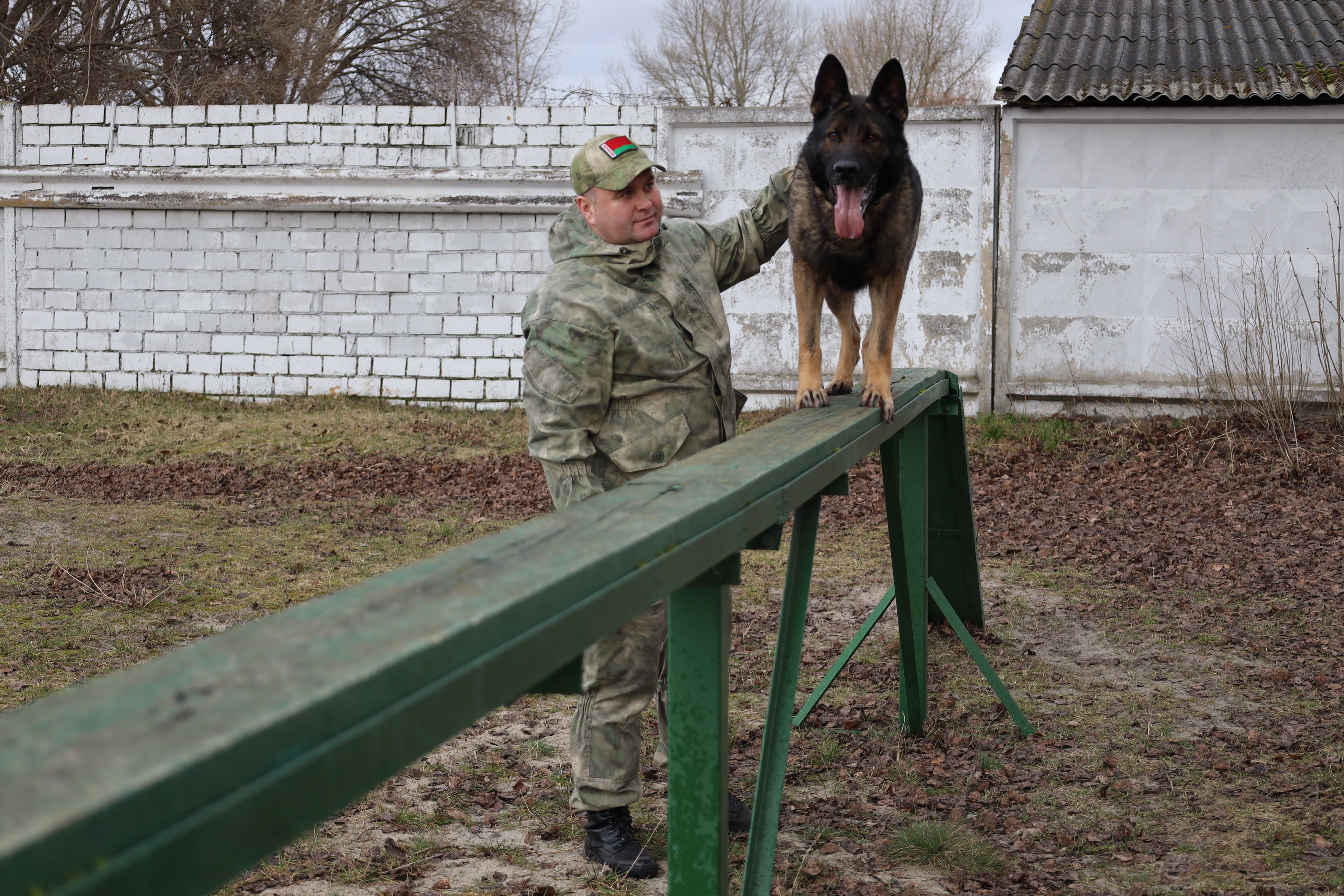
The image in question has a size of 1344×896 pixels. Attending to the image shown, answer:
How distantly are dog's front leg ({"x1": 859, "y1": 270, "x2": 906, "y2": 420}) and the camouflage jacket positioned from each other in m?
0.51

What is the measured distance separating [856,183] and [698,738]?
230 cm

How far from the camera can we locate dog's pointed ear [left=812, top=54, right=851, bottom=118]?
12.4ft

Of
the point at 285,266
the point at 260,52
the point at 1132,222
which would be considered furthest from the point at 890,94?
the point at 260,52

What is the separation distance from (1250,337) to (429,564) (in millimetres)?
10828

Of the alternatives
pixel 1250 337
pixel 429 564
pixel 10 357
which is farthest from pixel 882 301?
pixel 10 357

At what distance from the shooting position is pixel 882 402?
3.63m

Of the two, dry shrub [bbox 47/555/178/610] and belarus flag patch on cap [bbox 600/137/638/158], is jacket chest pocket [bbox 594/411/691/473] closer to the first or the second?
belarus flag patch on cap [bbox 600/137/638/158]

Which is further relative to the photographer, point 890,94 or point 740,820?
point 890,94

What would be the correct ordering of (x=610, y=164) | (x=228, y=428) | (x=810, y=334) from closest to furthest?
(x=610, y=164)
(x=810, y=334)
(x=228, y=428)

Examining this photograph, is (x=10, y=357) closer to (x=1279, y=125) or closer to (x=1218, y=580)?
(x=1218, y=580)

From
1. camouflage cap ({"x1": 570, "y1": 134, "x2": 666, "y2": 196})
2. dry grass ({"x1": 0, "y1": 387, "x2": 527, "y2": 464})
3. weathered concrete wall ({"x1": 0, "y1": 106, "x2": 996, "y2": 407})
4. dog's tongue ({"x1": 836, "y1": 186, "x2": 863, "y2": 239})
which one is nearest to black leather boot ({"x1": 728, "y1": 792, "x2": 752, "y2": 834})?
dog's tongue ({"x1": 836, "y1": 186, "x2": 863, "y2": 239})

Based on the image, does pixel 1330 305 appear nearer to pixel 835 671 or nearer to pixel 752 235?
pixel 835 671

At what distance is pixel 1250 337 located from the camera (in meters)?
10.3

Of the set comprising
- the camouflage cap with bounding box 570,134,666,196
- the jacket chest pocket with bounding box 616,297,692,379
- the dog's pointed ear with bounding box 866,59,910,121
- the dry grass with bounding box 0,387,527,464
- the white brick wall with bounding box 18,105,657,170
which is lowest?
the dry grass with bounding box 0,387,527,464
